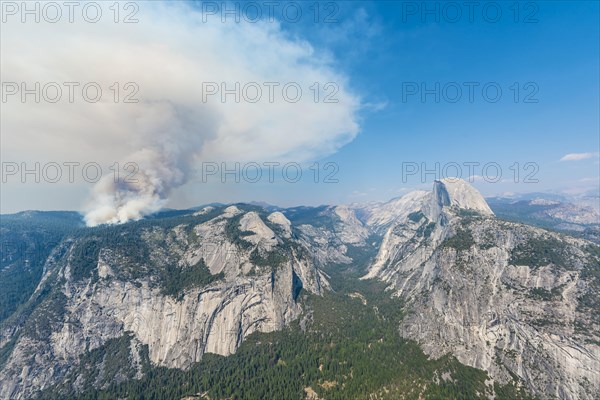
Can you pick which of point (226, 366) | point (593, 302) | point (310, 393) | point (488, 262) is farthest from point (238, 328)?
point (593, 302)

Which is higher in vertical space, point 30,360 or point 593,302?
point 593,302

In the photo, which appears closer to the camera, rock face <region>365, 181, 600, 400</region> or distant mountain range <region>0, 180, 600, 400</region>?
rock face <region>365, 181, 600, 400</region>

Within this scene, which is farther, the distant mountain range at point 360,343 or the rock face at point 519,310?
the distant mountain range at point 360,343

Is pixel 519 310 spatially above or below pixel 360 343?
above

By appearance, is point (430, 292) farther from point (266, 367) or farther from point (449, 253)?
point (266, 367)

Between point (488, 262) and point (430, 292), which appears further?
point (430, 292)

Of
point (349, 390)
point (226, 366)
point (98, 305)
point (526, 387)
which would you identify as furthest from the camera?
point (98, 305)

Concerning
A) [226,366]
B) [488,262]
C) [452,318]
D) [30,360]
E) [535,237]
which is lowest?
[226,366]

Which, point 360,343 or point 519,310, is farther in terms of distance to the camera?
point 360,343
